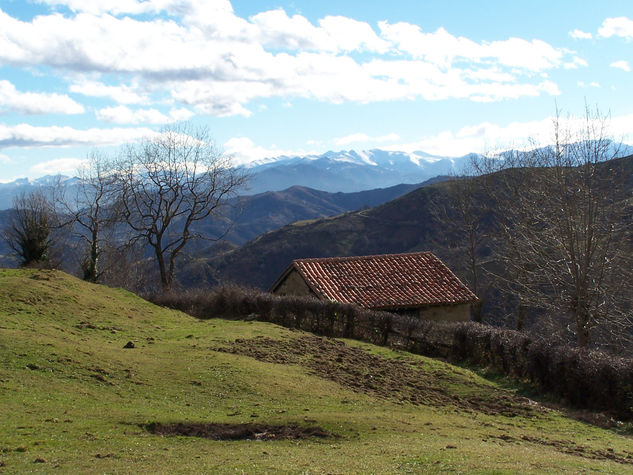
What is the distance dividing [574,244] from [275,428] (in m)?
16.7

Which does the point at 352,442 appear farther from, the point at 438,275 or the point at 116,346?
the point at 438,275

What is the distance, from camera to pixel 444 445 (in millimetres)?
10273

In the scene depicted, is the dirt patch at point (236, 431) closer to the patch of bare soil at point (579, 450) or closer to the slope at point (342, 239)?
the patch of bare soil at point (579, 450)

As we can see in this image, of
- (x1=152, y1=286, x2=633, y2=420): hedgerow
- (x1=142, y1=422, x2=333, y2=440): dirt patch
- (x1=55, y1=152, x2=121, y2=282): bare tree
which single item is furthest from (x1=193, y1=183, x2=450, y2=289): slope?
(x1=142, y1=422, x2=333, y2=440): dirt patch

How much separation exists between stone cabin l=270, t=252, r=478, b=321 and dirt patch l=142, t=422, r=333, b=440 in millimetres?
17703

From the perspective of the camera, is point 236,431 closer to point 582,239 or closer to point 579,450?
point 579,450

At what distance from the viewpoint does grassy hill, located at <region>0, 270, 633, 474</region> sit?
29.0 ft

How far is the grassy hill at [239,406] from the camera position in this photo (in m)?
8.84

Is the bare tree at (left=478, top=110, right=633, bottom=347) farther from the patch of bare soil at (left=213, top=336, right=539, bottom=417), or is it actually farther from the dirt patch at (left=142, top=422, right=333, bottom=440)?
the dirt patch at (left=142, top=422, right=333, bottom=440)

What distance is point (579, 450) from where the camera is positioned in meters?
11.3

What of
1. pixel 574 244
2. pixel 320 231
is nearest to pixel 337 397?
pixel 574 244

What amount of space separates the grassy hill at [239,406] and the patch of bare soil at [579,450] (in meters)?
0.05

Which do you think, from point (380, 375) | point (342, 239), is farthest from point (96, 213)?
point (342, 239)

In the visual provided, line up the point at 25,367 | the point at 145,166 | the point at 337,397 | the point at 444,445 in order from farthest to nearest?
the point at 145,166 → the point at 337,397 → the point at 25,367 → the point at 444,445
